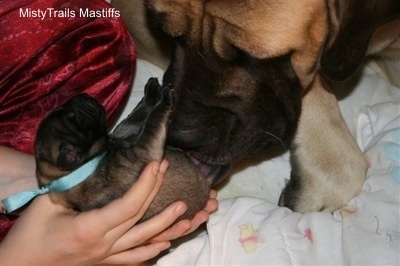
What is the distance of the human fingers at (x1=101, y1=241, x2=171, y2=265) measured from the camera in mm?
1403

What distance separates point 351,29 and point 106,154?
0.51m

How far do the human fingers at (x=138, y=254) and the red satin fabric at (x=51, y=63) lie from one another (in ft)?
1.00

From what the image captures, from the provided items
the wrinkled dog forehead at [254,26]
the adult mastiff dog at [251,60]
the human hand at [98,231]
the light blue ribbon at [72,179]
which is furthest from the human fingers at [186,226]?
the wrinkled dog forehead at [254,26]

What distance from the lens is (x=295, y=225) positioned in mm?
1572

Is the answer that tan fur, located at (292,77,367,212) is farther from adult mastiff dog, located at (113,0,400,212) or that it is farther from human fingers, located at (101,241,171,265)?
human fingers, located at (101,241,171,265)

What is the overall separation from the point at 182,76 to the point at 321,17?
29 centimetres

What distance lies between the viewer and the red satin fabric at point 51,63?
1.62 meters

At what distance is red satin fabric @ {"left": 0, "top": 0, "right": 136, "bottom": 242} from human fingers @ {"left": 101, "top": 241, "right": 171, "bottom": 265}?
1.00ft

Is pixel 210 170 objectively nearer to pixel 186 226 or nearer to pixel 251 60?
pixel 186 226

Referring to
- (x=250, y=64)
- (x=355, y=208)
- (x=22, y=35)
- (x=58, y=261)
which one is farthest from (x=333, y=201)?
(x=22, y=35)

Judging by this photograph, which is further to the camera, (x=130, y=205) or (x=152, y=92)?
(x=152, y=92)

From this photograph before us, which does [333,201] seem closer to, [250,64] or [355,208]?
[355,208]

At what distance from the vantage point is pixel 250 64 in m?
1.33

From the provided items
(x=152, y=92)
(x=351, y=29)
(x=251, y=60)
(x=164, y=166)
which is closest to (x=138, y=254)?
(x=164, y=166)
